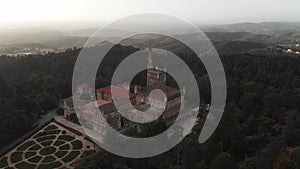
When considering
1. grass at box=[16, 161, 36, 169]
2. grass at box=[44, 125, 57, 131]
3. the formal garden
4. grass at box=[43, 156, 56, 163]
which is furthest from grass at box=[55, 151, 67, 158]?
grass at box=[44, 125, 57, 131]

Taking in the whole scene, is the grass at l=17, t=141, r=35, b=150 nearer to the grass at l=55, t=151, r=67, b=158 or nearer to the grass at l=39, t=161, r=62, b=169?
the grass at l=55, t=151, r=67, b=158

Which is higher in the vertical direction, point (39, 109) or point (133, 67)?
point (133, 67)

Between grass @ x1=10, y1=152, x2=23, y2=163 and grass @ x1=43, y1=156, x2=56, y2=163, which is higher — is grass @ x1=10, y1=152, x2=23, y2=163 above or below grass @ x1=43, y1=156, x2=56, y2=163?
below

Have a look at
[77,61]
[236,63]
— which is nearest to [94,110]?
[77,61]

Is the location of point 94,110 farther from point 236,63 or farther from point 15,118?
point 236,63

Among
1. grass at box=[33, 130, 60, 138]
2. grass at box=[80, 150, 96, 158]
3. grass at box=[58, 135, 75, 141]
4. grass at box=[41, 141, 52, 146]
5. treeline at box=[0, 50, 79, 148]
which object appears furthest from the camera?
grass at box=[33, 130, 60, 138]

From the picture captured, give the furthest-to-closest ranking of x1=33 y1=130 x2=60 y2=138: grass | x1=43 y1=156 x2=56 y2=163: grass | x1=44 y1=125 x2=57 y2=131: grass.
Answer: x1=44 y1=125 x2=57 y2=131: grass → x1=33 y1=130 x2=60 y2=138: grass → x1=43 y1=156 x2=56 y2=163: grass

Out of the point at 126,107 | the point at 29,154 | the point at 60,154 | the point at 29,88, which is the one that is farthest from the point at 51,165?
the point at 29,88

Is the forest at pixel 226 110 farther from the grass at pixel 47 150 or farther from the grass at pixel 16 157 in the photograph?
the grass at pixel 47 150

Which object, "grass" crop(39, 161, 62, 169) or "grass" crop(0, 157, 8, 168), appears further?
"grass" crop(0, 157, 8, 168)
